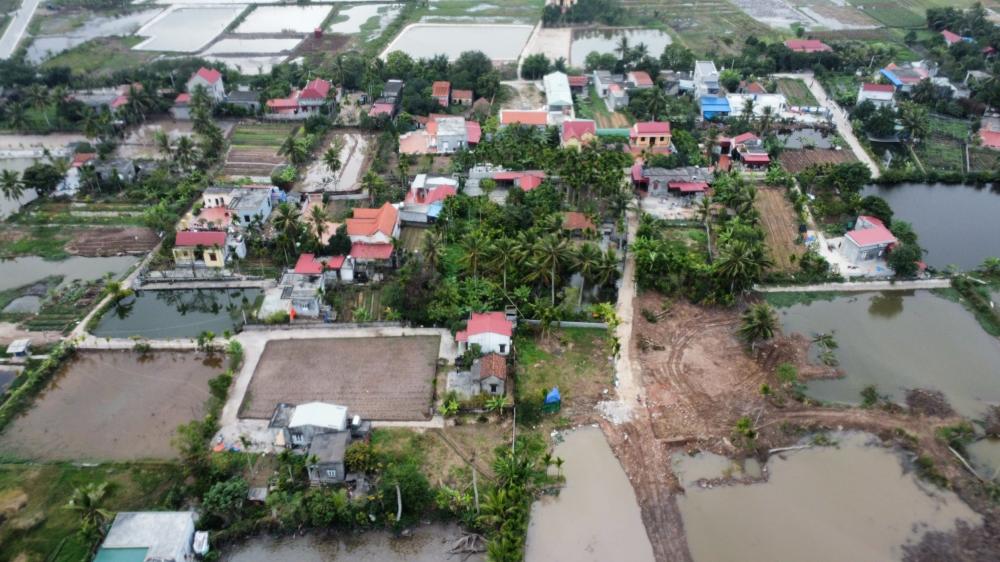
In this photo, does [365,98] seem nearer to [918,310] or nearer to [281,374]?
[281,374]

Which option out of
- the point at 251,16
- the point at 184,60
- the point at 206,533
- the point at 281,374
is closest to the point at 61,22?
the point at 251,16

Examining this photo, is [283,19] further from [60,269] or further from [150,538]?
[150,538]

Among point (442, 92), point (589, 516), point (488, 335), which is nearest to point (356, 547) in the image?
point (589, 516)

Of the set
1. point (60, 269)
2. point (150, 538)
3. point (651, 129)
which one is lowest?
point (150, 538)

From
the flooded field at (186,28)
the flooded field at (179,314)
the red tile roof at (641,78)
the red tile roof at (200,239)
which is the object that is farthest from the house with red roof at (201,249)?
the flooded field at (186,28)

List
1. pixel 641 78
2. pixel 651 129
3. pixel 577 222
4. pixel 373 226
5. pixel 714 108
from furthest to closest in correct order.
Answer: pixel 641 78, pixel 714 108, pixel 651 129, pixel 577 222, pixel 373 226

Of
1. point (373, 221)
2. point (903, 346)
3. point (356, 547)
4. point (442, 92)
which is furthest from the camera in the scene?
point (442, 92)

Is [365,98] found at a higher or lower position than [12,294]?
higher
